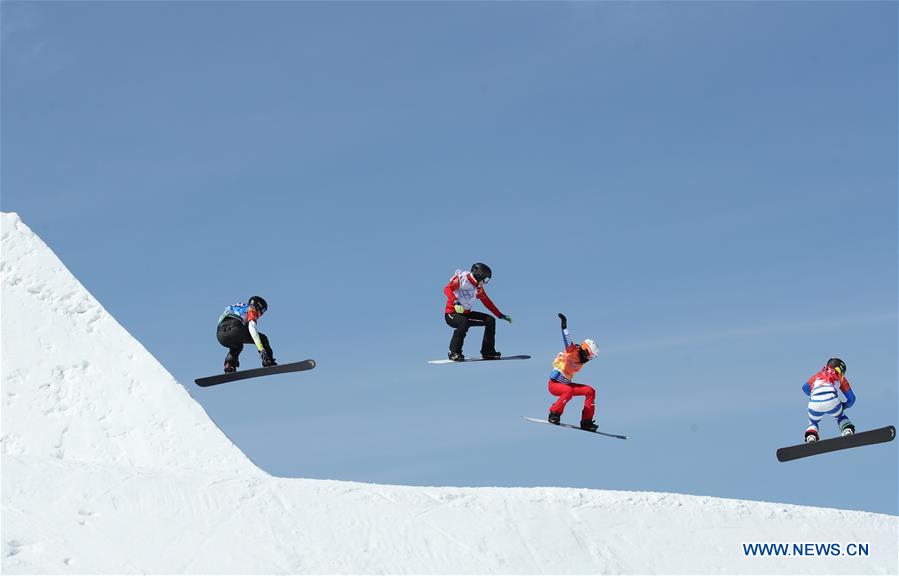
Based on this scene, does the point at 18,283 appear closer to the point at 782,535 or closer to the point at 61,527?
the point at 61,527

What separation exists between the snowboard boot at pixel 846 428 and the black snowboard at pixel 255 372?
9.85 metres

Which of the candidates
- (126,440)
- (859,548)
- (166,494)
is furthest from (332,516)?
(859,548)

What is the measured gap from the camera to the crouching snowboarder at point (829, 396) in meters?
21.6

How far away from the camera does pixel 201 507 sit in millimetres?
17891

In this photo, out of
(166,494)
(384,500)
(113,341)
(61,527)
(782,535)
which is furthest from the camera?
(782,535)

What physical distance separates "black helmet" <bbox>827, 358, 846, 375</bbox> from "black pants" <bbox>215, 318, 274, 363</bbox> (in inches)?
409

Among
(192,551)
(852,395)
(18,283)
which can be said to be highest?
(18,283)

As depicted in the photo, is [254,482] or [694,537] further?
[694,537]

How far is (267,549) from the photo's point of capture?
56.9 ft

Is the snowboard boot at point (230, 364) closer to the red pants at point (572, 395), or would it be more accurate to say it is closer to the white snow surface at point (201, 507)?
the white snow surface at point (201, 507)

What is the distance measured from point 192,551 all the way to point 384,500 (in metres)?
3.71

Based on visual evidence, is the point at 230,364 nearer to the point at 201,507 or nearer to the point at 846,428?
the point at 201,507

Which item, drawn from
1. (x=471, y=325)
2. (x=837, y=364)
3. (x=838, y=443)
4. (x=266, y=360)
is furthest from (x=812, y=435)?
(x=266, y=360)

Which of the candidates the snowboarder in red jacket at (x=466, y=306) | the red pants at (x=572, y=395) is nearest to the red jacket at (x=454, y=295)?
the snowboarder in red jacket at (x=466, y=306)
